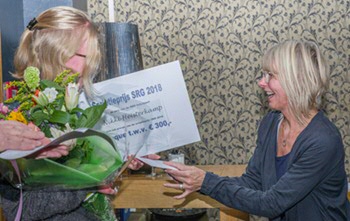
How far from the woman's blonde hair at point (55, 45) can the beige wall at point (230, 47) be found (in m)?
3.25

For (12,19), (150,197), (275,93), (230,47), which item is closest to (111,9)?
(230,47)

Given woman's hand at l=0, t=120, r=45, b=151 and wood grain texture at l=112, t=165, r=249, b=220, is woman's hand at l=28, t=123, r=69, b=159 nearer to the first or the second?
woman's hand at l=0, t=120, r=45, b=151

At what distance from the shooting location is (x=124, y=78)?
1496mm

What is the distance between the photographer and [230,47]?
4609mm

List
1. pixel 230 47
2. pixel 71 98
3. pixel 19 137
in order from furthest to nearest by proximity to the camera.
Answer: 1. pixel 230 47
2. pixel 71 98
3. pixel 19 137

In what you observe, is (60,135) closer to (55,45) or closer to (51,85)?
(51,85)

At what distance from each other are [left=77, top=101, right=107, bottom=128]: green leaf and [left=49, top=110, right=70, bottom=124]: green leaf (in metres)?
0.04

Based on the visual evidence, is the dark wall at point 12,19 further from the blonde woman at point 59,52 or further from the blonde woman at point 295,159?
the blonde woman at point 59,52

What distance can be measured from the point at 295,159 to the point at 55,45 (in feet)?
3.25

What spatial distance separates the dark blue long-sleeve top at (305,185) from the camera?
188 centimetres

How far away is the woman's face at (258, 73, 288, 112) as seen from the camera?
2.00 m

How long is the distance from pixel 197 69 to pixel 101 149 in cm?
358

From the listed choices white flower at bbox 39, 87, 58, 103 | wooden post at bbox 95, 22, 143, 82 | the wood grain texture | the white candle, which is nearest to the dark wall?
wooden post at bbox 95, 22, 143, 82

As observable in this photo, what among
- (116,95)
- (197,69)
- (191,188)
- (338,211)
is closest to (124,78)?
(116,95)
